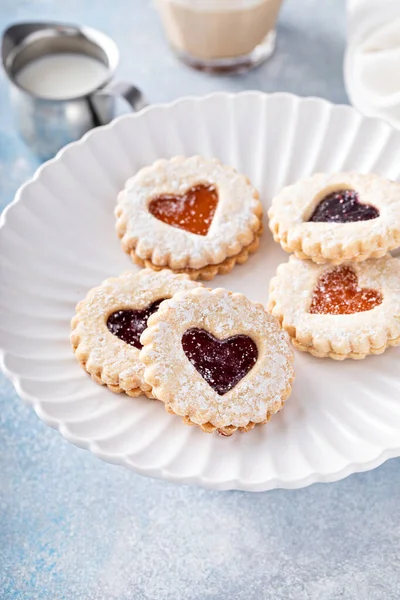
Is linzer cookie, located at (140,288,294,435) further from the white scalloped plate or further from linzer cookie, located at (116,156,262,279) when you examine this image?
linzer cookie, located at (116,156,262,279)

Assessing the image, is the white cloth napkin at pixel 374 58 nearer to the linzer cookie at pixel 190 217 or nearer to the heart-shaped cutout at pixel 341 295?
A: the linzer cookie at pixel 190 217

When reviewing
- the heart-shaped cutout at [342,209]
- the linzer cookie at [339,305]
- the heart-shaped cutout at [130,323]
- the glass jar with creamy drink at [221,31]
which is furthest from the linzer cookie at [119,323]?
the glass jar with creamy drink at [221,31]

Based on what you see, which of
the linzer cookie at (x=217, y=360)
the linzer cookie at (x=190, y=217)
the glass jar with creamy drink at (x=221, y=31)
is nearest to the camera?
the linzer cookie at (x=217, y=360)

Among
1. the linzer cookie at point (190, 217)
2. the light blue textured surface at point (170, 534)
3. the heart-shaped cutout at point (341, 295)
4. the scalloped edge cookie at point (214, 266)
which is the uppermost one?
the linzer cookie at point (190, 217)

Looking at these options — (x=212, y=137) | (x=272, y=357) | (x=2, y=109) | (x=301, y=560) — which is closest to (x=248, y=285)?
(x=272, y=357)

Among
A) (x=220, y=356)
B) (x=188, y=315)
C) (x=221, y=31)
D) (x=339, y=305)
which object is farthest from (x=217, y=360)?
(x=221, y=31)

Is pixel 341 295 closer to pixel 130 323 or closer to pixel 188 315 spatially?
pixel 188 315

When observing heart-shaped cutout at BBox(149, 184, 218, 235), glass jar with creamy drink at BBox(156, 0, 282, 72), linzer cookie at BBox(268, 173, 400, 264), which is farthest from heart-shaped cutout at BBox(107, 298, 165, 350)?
glass jar with creamy drink at BBox(156, 0, 282, 72)
